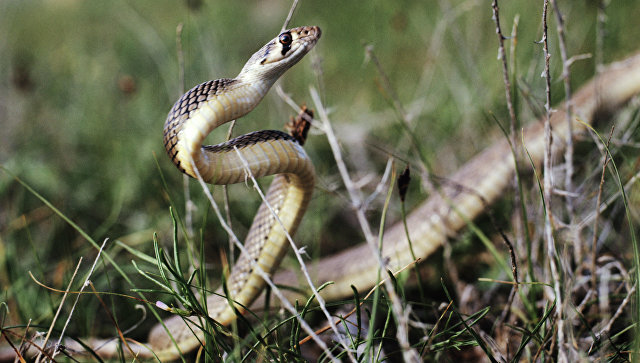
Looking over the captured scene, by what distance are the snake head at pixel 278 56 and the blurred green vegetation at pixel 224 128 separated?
0.38 metres

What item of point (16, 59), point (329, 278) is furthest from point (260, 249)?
point (16, 59)

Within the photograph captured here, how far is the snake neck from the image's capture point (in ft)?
4.71

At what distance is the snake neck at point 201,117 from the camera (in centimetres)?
144

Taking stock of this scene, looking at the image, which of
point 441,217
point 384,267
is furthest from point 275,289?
point 441,217

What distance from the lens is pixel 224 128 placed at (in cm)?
387

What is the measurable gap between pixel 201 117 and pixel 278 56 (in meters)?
0.33

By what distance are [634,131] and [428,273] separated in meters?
1.19

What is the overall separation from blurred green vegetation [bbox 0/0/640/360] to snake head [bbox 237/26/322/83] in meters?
0.38

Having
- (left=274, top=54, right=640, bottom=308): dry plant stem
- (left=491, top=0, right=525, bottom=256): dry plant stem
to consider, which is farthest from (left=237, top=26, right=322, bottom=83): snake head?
(left=274, top=54, right=640, bottom=308): dry plant stem

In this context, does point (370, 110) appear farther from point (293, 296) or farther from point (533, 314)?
point (533, 314)

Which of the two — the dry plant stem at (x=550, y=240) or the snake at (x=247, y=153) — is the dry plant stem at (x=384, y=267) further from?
the dry plant stem at (x=550, y=240)

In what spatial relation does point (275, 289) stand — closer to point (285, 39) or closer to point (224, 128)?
point (285, 39)

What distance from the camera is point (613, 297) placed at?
191cm

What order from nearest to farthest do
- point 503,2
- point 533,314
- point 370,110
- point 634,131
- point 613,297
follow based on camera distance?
point 533,314 → point 613,297 → point 634,131 → point 370,110 → point 503,2
